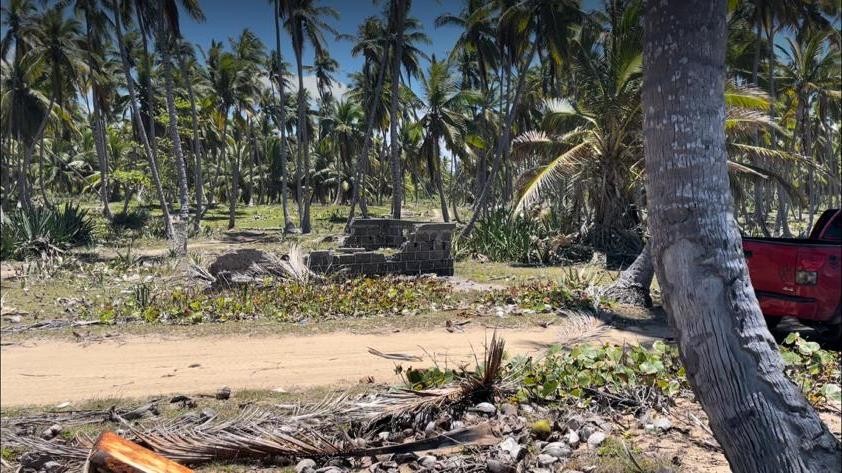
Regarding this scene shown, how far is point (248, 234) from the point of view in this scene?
2767 cm

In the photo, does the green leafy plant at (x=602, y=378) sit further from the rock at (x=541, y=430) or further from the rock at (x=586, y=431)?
the rock at (x=541, y=430)

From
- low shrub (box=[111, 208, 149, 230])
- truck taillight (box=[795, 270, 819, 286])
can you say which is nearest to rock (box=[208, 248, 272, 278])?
truck taillight (box=[795, 270, 819, 286])

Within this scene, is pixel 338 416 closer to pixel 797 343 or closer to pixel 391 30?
→ pixel 797 343

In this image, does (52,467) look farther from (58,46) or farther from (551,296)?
(58,46)

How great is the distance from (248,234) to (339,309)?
64.8 ft

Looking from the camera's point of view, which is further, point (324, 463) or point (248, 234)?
point (248, 234)

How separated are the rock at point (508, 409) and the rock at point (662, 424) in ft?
3.35

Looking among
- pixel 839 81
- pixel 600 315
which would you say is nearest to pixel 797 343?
pixel 600 315

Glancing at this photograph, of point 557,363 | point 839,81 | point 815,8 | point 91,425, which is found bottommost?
point 91,425

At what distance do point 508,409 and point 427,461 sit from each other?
955mm

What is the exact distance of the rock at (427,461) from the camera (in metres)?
3.66

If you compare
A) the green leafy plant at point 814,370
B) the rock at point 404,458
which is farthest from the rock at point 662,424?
the rock at point 404,458

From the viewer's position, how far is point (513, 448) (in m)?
3.76

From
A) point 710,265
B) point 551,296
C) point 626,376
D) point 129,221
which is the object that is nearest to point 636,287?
point 551,296
